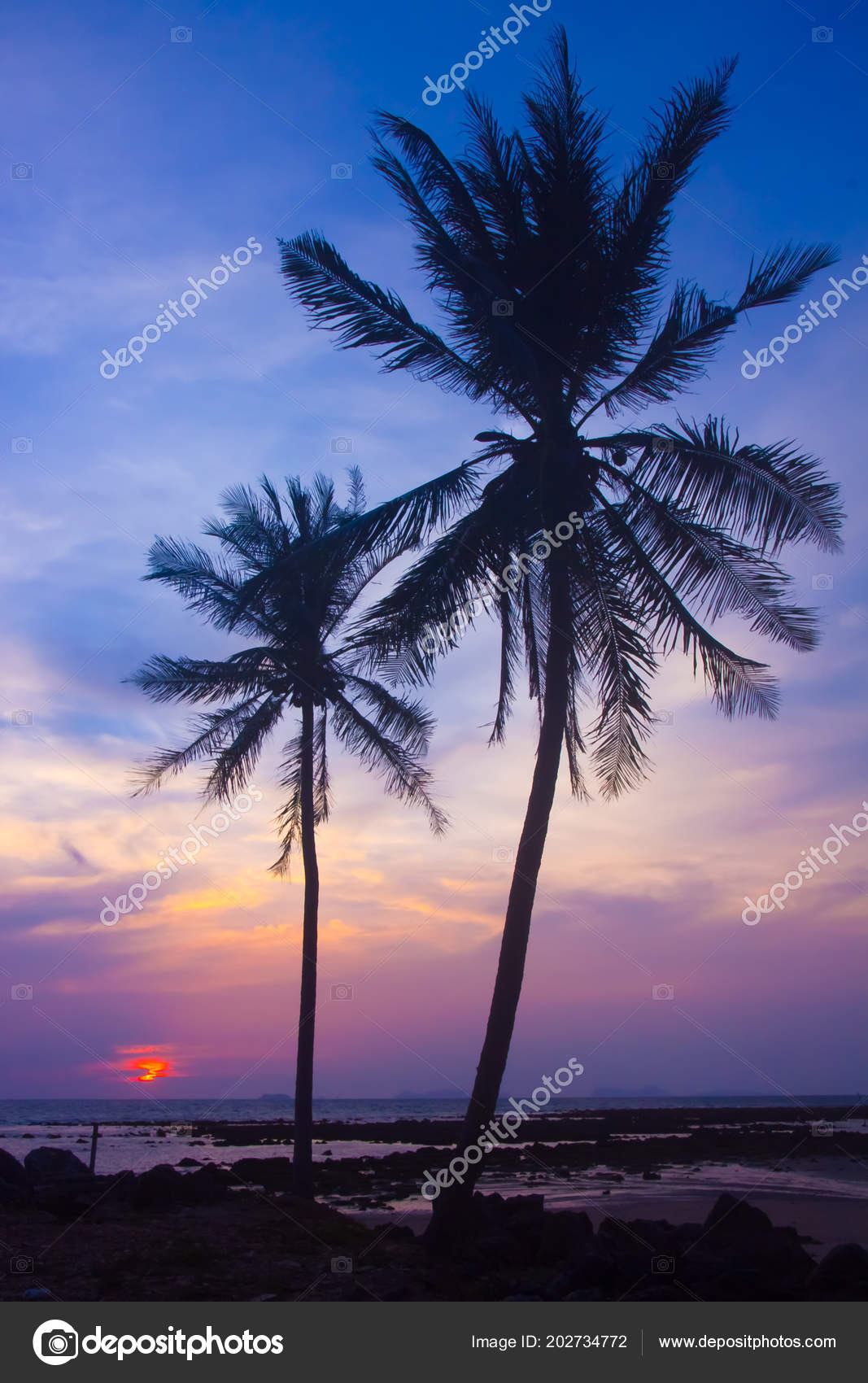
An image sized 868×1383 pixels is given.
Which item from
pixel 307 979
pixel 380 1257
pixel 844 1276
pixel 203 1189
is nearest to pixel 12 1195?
pixel 203 1189

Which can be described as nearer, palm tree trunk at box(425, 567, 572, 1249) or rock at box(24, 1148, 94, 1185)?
palm tree trunk at box(425, 567, 572, 1249)

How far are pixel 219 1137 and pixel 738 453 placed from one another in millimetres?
49870

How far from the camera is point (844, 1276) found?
9.16 metres

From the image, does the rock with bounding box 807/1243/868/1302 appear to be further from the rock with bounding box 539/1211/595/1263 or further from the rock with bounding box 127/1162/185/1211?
the rock with bounding box 127/1162/185/1211

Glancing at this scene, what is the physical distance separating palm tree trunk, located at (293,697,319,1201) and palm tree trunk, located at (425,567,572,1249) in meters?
6.47

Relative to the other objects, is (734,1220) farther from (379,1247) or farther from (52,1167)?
(52,1167)

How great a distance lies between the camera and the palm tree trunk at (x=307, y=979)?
55.4ft

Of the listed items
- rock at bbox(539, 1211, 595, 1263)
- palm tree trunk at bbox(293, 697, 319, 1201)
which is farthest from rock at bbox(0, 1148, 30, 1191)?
rock at bbox(539, 1211, 595, 1263)
